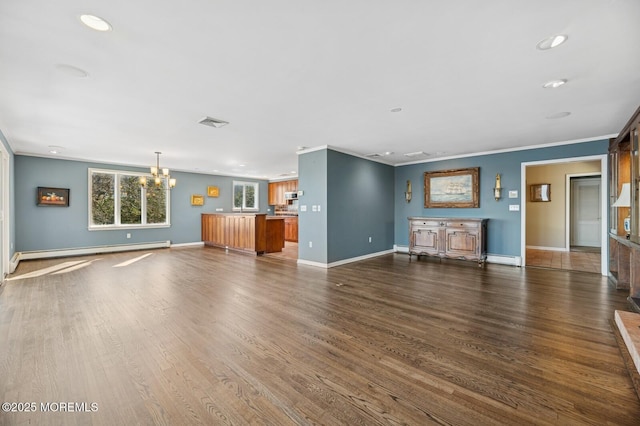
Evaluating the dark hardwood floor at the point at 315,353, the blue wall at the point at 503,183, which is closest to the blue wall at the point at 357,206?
the blue wall at the point at 503,183

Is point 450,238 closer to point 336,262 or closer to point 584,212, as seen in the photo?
point 336,262

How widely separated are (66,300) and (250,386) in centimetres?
337

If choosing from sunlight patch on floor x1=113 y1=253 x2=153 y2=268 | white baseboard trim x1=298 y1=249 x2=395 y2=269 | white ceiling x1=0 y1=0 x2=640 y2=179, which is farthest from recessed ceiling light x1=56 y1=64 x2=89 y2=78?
white baseboard trim x1=298 y1=249 x2=395 y2=269

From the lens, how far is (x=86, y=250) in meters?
7.29

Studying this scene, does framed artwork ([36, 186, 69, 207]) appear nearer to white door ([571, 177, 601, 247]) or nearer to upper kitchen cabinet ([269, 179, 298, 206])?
upper kitchen cabinet ([269, 179, 298, 206])

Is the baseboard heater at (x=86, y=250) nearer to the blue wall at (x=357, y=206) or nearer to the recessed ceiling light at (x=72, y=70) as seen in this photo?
the recessed ceiling light at (x=72, y=70)

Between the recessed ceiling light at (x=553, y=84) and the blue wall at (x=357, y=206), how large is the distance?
357 centimetres

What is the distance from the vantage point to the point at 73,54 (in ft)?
7.75

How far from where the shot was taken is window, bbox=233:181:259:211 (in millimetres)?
10784

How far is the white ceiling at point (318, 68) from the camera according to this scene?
188 cm

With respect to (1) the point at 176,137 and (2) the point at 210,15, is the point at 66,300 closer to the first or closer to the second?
(1) the point at 176,137

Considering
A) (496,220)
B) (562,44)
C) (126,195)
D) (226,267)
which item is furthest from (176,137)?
(496,220)

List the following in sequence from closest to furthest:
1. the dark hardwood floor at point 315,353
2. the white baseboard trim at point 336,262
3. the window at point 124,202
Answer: the dark hardwood floor at point 315,353 < the white baseboard trim at point 336,262 < the window at point 124,202

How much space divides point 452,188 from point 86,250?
952cm
